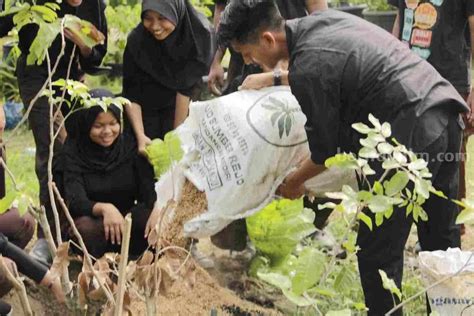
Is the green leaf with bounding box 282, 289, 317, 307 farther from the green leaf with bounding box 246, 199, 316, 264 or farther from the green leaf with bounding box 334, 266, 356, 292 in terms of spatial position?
the green leaf with bounding box 246, 199, 316, 264

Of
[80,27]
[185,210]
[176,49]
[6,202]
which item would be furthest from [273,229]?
[6,202]

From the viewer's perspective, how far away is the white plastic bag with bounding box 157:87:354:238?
3164 millimetres

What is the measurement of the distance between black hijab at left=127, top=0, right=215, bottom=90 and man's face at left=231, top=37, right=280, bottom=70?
1370 mm

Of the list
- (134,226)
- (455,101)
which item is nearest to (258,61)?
(455,101)

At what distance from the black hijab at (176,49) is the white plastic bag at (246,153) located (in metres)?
0.80

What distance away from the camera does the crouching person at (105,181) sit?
3.88 m

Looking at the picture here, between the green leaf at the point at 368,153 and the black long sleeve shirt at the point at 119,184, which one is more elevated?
the green leaf at the point at 368,153

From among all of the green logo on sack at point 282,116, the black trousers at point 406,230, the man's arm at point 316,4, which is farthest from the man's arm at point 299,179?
the man's arm at point 316,4

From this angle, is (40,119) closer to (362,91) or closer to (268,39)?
(268,39)

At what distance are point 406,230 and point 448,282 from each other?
32 cm

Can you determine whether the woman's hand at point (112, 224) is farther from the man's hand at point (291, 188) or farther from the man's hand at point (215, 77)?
the man's hand at point (215, 77)

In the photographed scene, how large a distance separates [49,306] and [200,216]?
79 cm

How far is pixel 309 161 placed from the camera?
117 inches

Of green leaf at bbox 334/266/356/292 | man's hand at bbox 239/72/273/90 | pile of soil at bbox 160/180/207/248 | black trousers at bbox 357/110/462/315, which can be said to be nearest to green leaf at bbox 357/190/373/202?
green leaf at bbox 334/266/356/292
